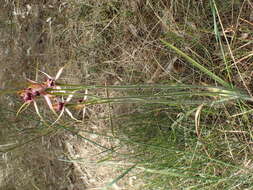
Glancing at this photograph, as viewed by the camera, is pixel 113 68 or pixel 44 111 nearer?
pixel 113 68

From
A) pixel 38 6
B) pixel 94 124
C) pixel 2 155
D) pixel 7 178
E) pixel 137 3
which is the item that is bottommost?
pixel 7 178

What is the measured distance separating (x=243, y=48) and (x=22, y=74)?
142 cm

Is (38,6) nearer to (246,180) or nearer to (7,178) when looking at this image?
(7,178)

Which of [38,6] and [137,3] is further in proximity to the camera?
[38,6]

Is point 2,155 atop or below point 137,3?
below

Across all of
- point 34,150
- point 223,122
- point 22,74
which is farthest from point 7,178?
point 223,122

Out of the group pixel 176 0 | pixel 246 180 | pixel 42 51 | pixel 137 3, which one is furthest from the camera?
pixel 42 51

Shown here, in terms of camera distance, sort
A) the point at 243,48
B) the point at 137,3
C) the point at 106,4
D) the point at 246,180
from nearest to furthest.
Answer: the point at 246,180 → the point at 243,48 → the point at 137,3 → the point at 106,4

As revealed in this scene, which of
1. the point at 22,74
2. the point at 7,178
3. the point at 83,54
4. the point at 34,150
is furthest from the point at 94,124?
the point at 7,178

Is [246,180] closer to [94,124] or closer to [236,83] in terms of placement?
[236,83]

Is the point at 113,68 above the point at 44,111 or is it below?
above

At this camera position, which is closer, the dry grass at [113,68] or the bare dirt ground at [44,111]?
the dry grass at [113,68]

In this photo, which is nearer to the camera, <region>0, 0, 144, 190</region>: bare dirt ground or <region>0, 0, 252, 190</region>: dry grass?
<region>0, 0, 252, 190</region>: dry grass

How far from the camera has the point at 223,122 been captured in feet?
4.09
